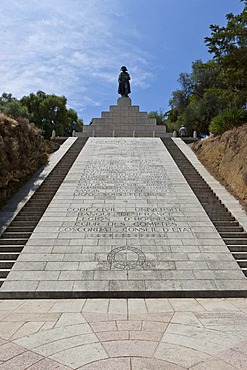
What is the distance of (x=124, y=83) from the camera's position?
1270 inches

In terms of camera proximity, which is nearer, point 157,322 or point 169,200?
point 157,322

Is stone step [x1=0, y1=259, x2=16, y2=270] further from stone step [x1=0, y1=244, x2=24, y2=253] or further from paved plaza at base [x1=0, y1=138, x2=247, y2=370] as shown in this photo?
stone step [x1=0, y1=244, x2=24, y2=253]

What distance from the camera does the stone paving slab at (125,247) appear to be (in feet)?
19.9

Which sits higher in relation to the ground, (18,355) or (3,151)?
(3,151)

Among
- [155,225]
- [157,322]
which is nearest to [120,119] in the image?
[155,225]

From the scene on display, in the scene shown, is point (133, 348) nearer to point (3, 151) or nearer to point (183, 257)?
point (183, 257)

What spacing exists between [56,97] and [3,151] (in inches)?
1298

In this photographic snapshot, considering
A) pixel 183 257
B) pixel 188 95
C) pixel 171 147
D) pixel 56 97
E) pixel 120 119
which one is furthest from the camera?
pixel 56 97

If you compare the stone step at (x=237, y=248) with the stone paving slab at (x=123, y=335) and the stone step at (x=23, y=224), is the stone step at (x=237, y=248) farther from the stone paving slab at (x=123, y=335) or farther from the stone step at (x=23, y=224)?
the stone step at (x=23, y=224)

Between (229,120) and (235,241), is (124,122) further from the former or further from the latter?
(235,241)

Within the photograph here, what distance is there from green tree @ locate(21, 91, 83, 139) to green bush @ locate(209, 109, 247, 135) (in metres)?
27.9

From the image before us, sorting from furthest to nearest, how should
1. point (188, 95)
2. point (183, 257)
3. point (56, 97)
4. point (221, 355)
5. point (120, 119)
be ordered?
point (56, 97)
point (188, 95)
point (120, 119)
point (183, 257)
point (221, 355)

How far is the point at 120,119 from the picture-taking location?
99.1ft

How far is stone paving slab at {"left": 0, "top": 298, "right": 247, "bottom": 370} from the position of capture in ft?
10.5
